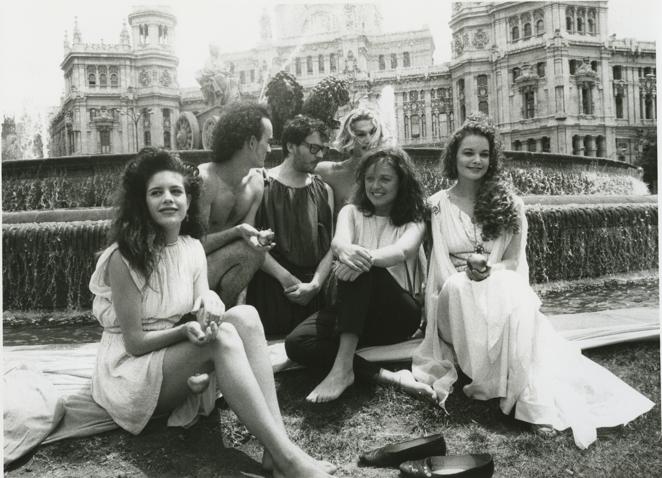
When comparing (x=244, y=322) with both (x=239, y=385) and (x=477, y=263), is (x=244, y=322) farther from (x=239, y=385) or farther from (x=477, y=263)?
(x=477, y=263)

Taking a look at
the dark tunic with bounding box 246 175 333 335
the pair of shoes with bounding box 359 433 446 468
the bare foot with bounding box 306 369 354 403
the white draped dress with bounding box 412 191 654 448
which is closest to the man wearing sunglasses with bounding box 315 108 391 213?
the dark tunic with bounding box 246 175 333 335

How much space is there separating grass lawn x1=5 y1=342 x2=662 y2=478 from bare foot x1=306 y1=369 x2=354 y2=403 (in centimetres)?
5

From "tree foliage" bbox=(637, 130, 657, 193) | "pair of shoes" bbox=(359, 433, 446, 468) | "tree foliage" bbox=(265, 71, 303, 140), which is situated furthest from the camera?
"tree foliage" bbox=(637, 130, 657, 193)

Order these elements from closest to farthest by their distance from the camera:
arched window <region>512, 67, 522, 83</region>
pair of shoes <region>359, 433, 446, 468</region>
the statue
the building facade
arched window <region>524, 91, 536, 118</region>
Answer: pair of shoes <region>359, 433, 446, 468</region> → the statue → the building facade → arched window <region>524, 91, 536, 118</region> → arched window <region>512, 67, 522, 83</region>

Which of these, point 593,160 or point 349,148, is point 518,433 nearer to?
point 349,148

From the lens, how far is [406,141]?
41031 mm

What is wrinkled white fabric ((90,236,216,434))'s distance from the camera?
2.04 metres

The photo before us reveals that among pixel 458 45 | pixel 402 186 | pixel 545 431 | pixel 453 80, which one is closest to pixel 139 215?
pixel 402 186

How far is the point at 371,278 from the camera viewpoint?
8.09ft

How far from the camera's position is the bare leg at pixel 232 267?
109 inches

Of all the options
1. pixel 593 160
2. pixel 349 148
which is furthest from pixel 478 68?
pixel 349 148

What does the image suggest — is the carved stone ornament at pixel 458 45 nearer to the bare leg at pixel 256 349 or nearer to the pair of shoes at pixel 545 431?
the pair of shoes at pixel 545 431

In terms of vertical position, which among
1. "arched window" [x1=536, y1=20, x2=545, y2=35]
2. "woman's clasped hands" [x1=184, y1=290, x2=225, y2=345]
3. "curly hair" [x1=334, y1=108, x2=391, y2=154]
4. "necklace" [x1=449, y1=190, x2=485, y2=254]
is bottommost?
"woman's clasped hands" [x1=184, y1=290, x2=225, y2=345]

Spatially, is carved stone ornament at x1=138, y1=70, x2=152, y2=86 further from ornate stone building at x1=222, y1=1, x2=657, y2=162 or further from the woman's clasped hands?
the woman's clasped hands
